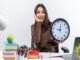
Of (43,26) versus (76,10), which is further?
(76,10)

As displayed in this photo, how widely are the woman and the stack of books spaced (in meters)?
1.01

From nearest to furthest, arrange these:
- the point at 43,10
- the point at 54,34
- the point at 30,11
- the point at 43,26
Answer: the point at 54,34, the point at 43,26, the point at 43,10, the point at 30,11

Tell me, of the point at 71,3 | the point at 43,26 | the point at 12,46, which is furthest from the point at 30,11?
the point at 12,46

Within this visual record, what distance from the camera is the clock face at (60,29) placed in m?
1.61

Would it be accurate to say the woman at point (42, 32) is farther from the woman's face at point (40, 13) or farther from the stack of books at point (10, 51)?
the stack of books at point (10, 51)

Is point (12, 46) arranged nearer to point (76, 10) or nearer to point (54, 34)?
point (54, 34)

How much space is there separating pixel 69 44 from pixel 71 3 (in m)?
0.65

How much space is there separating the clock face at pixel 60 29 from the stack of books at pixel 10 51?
1.66 feet

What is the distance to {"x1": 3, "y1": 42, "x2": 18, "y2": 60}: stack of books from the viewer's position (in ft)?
3.89

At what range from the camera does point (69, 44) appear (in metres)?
3.10

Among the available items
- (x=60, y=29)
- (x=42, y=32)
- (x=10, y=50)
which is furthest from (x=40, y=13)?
(x=10, y=50)

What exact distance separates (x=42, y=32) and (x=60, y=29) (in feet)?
2.82

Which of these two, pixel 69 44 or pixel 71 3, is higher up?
pixel 71 3

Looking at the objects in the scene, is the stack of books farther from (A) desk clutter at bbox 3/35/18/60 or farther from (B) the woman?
(B) the woman
